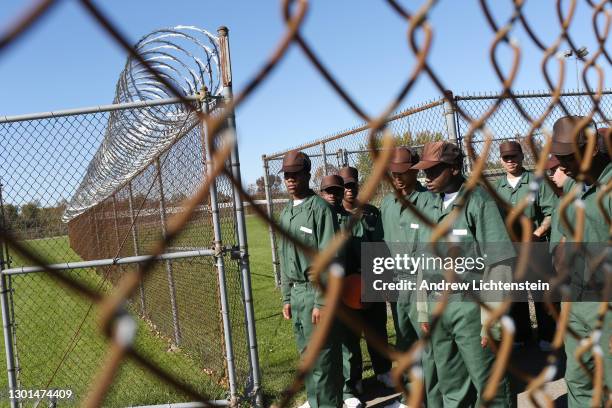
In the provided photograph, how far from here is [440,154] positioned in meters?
3.56

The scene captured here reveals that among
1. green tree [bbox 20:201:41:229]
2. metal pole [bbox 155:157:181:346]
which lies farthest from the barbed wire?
green tree [bbox 20:201:41:229]

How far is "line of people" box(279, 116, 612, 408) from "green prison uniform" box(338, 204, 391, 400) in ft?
0.03

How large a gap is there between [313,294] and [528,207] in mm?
2353

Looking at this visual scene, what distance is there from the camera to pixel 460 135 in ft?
17.3

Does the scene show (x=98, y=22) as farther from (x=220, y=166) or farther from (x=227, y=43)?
(x=227, y=43)

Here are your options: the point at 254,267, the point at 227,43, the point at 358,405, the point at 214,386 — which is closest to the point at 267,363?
the point at 214,386

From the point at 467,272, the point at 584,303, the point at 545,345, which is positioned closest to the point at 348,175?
the point at 467,272

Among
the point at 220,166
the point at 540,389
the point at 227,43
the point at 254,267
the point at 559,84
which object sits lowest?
the point at 254,267

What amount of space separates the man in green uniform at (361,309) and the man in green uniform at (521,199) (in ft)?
4.11

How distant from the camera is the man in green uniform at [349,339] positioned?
4914 millimetres

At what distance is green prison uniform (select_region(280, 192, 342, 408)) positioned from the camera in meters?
4.28

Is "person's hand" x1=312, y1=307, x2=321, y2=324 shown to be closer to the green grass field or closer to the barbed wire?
the green grass field

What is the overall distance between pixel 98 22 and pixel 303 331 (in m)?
4.17

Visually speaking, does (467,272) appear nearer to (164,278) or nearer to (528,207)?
(528,207)
